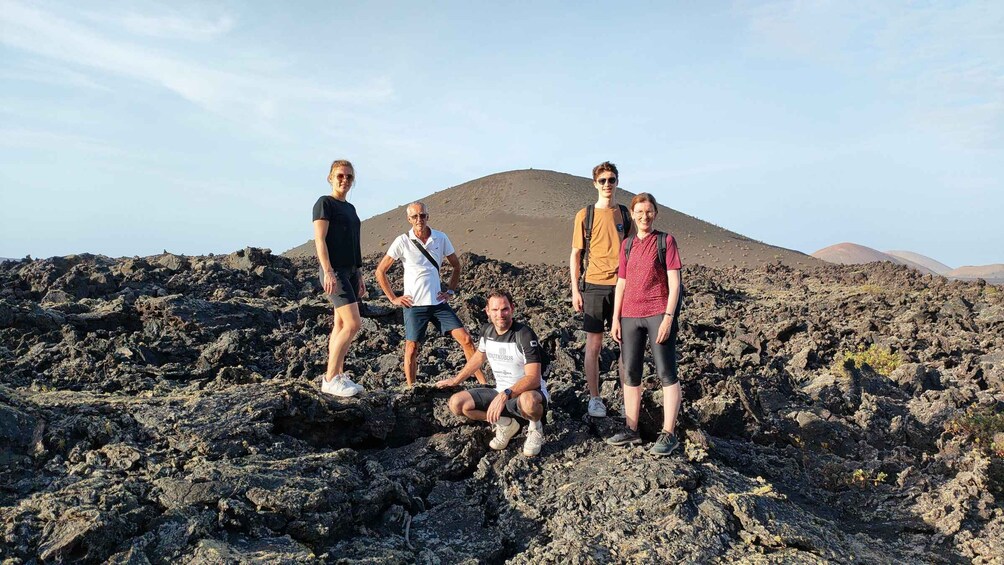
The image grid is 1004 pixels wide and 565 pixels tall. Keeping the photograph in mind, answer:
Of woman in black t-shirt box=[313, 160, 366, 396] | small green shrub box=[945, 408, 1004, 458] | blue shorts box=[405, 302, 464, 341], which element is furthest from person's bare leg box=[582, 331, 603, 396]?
small green shrub box=[945, 408, 1004, 458]

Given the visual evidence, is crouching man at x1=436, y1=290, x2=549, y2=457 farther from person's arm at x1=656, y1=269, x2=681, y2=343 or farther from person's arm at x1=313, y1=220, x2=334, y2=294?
person's arm at x1=313, y1=220, x2=334, y2=294

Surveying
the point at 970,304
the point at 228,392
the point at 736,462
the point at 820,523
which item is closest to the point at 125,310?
the point at 228,392

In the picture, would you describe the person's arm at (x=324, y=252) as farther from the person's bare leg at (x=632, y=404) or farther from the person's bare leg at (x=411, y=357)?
the person's bare leg at (x=632, y=404)

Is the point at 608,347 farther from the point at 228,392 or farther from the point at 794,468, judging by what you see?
the point at 228,392

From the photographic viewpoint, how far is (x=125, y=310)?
9383 millimetres

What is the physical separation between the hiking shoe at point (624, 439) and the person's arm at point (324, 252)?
2.50 m

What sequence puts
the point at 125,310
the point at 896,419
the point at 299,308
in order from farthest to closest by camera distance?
the point at 299,308
the point at 125,310
the point at 896,419

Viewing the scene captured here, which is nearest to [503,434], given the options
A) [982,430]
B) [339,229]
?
[339,229]

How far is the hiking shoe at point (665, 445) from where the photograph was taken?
465 centimetres

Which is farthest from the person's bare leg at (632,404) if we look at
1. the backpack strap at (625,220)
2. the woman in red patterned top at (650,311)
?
the backpack strap at (625,220)

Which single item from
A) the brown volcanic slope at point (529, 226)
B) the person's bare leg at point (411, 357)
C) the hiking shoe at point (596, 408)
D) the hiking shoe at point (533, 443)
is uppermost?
the brown volcanic slope at point (529, 226)

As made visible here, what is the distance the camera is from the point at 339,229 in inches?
216

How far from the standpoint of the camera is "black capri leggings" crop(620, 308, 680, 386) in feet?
15.7

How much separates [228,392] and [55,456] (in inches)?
44.0
